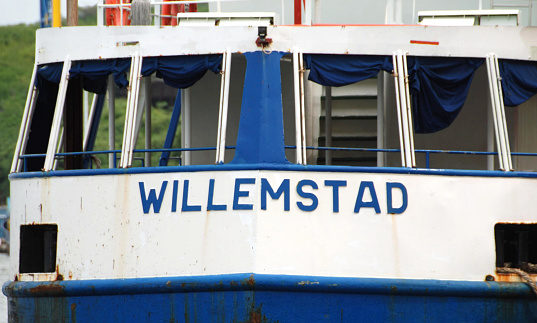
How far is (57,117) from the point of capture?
11.0 meters

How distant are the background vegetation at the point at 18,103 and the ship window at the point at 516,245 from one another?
112ft

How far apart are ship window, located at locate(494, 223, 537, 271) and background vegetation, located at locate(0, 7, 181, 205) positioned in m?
34.2

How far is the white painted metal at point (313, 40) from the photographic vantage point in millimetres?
10570

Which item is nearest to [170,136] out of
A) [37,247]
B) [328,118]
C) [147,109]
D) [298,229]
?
[147,109]

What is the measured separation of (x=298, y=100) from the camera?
412 inches

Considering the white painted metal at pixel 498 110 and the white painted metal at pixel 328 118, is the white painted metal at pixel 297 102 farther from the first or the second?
the white painted metal at pixel 328 118

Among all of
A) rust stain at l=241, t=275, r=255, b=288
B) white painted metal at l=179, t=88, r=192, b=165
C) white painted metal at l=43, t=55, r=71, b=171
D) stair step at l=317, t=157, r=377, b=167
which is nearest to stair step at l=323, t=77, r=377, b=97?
stair step at l=317, t=157, r=377, b=167

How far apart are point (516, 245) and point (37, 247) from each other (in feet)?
18.2

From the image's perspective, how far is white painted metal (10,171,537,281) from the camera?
995 centimetres

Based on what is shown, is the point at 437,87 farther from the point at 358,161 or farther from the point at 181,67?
the point at 358,161

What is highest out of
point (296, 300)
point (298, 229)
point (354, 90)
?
point (354, 90)

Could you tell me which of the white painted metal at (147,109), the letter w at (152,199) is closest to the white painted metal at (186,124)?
the white painted metal at (147,109)

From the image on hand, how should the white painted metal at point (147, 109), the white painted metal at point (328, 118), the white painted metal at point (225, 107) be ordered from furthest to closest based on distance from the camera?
1. the white painted metal at point (328, 118)
2. the white painted metal at point (147, 109)
3. the white painted metal at point (225, 107)

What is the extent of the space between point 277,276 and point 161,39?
2971 millimetres
